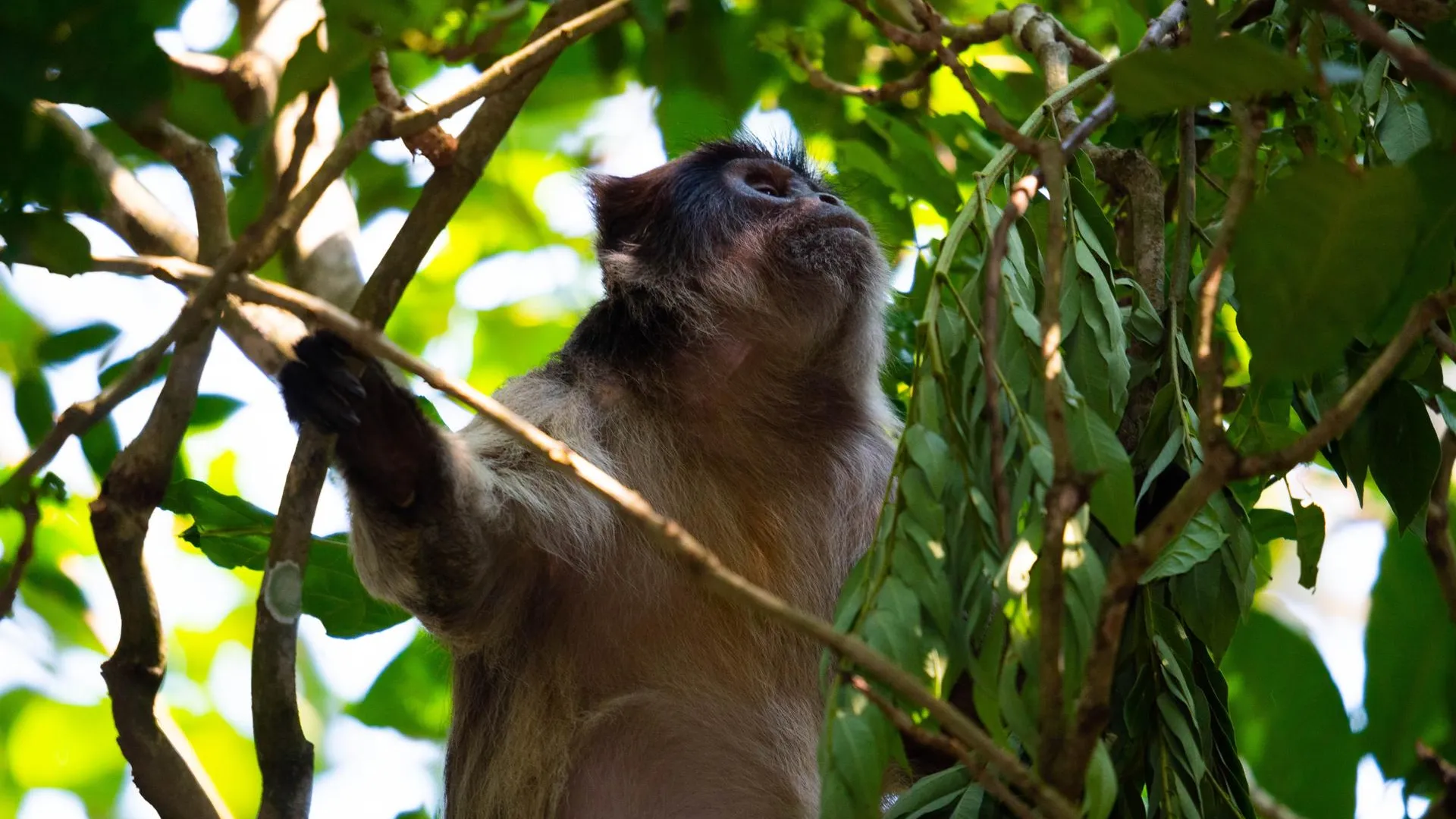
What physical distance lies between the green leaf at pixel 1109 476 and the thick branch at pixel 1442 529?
2.63 ft

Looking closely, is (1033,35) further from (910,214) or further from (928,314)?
(928,314)

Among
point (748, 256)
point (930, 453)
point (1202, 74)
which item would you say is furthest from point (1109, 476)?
point (748, 256)

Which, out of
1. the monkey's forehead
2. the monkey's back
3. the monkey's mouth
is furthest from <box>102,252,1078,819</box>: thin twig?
the monkey's forehead

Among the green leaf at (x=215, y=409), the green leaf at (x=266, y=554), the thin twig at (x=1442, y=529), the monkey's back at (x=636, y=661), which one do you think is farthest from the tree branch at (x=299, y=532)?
the thin twig at (x=1442, y=529)

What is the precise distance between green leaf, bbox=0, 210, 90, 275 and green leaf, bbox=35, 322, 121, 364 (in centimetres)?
79

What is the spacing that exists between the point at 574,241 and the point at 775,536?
344 centimetres

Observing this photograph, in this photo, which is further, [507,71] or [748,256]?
[748,256]

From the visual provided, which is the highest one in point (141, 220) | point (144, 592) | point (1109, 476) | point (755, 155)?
point (141, 220)

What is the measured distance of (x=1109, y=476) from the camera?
229 centimetres

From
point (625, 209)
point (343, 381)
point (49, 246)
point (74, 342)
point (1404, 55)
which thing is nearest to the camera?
point (1404, 55)

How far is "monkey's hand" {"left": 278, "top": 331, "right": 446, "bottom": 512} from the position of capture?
10.7ft

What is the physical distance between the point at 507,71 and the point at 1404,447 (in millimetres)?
2007

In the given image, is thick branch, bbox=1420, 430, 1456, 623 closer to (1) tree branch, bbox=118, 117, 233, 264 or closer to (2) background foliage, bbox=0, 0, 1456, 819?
(2) background foliage, bbox=0, 0, 1456, 819

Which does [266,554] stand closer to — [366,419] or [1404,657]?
[366,419]
